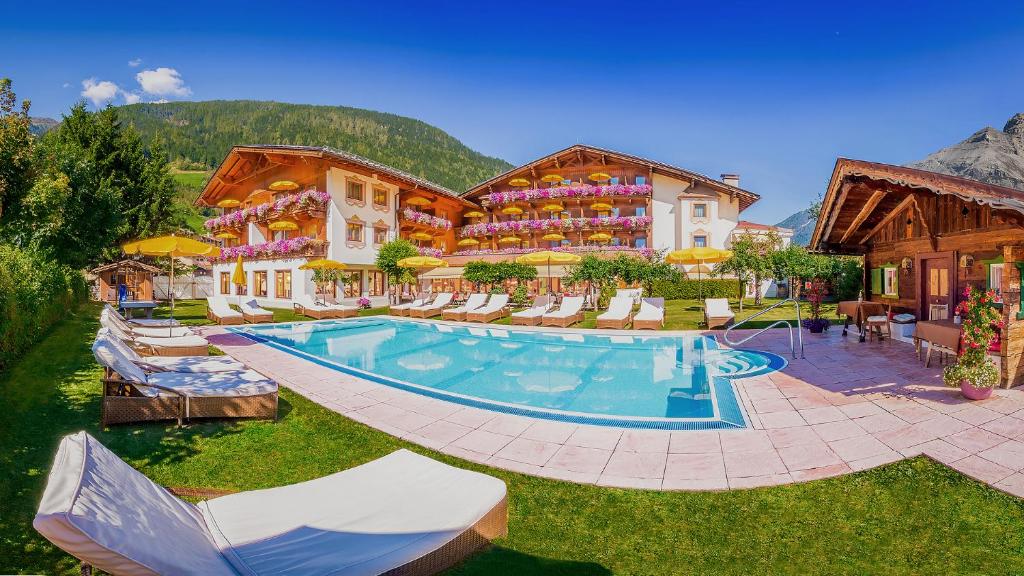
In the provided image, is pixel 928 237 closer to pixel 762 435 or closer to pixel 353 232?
pixel 762 435

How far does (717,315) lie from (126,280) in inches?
1516

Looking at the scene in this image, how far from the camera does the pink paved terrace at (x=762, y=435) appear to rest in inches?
185

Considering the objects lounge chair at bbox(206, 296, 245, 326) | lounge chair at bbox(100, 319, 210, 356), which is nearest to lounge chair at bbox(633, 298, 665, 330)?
lounge chair at bbox(100, 319, 210, 356)

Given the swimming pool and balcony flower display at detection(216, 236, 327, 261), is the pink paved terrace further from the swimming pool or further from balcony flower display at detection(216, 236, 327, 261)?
balcony flower display at detection(216, 236, 327, 261)

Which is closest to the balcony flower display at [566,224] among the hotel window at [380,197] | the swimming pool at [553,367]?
the hotel window at [380,197]

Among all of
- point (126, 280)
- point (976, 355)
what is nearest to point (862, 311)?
point (976, 355)

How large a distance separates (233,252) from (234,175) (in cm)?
700

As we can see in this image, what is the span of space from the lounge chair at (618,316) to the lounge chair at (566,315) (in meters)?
1.32

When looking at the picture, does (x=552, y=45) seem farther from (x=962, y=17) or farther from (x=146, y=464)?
(x=146, y=464)

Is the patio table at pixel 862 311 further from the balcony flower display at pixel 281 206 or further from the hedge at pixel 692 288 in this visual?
the balcony flower display at pixel 281 206

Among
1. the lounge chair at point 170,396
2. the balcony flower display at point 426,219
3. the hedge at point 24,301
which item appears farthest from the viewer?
the balcony flower display at point 426,219

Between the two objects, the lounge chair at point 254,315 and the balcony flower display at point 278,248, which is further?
the balcony flower display at point 278,248

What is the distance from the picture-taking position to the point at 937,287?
39.5 ft

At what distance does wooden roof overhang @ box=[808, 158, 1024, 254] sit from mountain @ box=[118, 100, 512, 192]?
63.3 m
